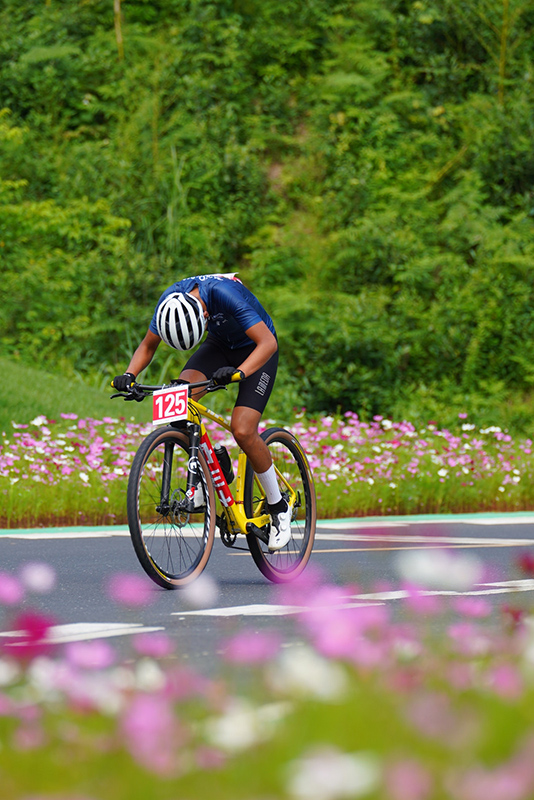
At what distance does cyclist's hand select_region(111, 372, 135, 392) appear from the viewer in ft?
22.7

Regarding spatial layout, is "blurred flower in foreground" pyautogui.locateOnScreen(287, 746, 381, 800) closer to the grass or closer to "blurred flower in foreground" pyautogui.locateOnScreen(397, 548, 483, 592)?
"blurred flower in foreground" pyautogui.locateOnScreen(397, 548, 483, 592)

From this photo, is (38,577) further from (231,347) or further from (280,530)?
(231,347)

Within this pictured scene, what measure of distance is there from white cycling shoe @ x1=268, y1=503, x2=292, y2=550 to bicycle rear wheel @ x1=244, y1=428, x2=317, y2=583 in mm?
76

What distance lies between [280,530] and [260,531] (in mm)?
130

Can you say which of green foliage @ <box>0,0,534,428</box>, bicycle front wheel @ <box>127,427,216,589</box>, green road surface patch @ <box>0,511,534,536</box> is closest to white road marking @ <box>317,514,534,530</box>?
green road surface patch @ <box>0,511,534,536</box>

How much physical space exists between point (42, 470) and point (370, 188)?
1429 centimetres

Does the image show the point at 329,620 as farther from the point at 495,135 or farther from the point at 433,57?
the point at 433,57

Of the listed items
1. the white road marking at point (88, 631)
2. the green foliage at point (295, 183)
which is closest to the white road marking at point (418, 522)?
the white road marking at point (88, 631)

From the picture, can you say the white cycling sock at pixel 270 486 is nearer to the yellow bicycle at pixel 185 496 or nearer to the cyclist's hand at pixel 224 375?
the yellow bicycle at pixel 185 496

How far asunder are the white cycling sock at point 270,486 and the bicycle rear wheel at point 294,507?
0.05m

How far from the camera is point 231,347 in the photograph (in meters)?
7.36

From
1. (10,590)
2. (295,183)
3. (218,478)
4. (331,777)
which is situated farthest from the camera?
(295,183)

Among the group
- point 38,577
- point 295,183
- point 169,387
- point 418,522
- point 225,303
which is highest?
point 295,183

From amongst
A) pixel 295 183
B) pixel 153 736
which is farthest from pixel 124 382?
pixel 295 183
